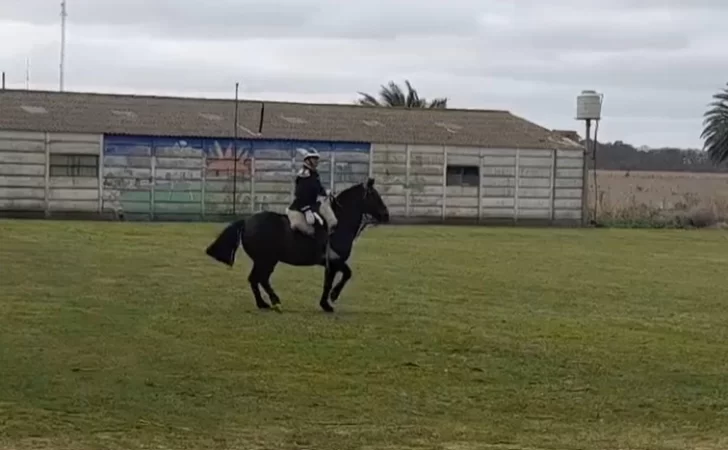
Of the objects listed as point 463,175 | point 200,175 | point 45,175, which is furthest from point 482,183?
point 45,175

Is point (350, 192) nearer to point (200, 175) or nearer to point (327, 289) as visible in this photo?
point (327, 289)

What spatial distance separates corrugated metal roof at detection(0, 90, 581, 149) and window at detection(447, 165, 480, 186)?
3.04 ft

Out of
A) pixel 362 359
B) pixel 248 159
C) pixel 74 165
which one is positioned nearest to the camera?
pixel 362 359

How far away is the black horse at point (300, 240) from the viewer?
19781 mm

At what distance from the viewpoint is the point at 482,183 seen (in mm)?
57344

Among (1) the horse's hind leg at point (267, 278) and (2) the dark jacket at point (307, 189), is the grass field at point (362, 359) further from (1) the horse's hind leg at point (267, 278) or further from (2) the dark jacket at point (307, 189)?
(2) the dark jacket at point (307, 189)

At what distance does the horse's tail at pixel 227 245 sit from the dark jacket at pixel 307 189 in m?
0.90

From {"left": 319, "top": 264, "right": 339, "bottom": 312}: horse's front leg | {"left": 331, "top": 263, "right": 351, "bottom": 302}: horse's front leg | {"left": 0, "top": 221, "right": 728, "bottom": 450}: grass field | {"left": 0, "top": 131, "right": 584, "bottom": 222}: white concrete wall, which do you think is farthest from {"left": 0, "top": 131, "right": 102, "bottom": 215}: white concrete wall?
{"left": 319, "top": 264, "right": 339, "bottom": 312}: horse's front leg

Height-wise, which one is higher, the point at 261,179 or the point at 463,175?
the point at 463,175

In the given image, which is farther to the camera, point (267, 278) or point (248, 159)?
point (248, 159)

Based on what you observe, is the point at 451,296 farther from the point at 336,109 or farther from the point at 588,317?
the point at 336,109

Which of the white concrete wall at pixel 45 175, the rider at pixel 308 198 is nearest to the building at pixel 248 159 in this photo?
the white concrete wall at pixel 45 175

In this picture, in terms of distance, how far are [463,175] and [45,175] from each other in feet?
50.6

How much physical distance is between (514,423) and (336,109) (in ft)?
168
